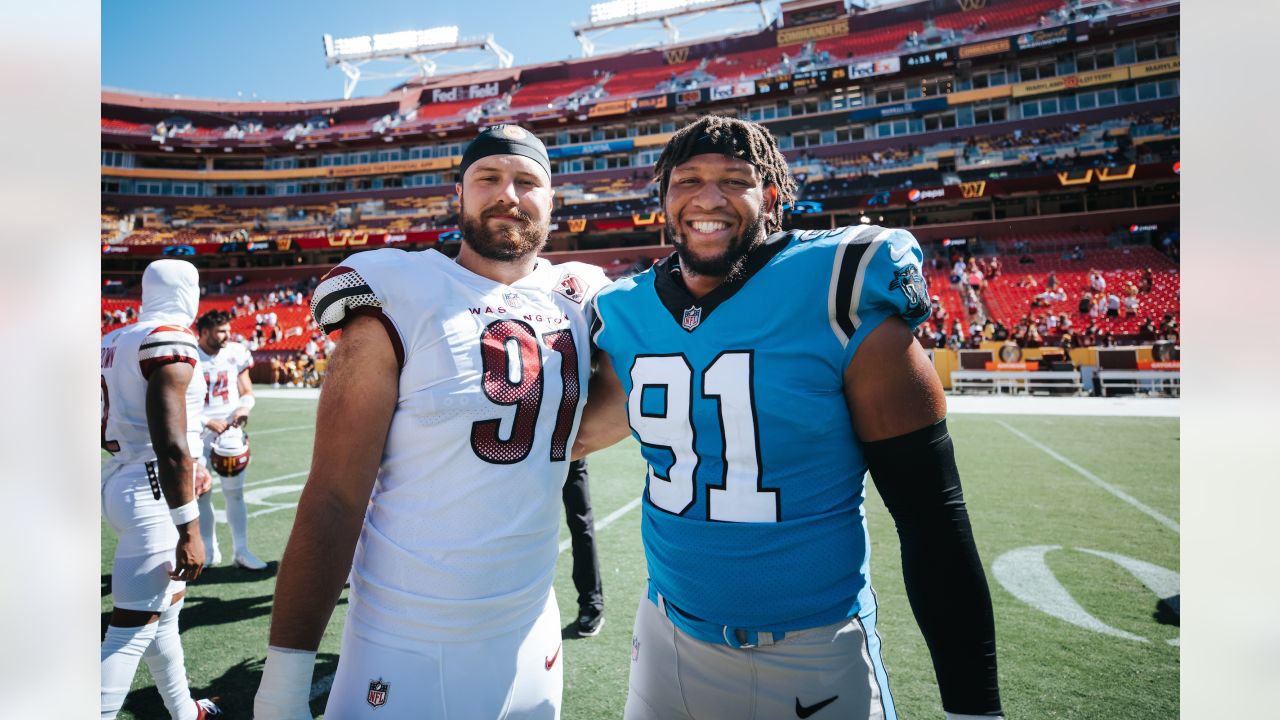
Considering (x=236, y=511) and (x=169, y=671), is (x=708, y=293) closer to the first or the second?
(x=169, y=671)

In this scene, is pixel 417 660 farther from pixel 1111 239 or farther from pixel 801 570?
pixel 1111 239

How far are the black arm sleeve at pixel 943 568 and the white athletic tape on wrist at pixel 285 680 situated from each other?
4.53 feet

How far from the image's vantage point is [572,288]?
218 centimetres

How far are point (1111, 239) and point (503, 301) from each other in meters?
35.4

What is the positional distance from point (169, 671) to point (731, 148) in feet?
11.1

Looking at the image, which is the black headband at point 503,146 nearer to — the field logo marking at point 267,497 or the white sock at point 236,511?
the white sock at point 236,511

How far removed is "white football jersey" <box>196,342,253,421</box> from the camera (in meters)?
5.72

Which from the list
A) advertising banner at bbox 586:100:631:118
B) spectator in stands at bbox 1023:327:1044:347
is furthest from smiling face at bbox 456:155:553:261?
advertising banner at bbox 586:100:631:118

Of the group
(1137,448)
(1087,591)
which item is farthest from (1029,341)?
(1087,591)

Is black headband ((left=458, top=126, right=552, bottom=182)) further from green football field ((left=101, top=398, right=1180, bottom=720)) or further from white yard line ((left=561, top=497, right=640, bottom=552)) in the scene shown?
white yard line ((left=561, top=497, right=640, bottom=552))

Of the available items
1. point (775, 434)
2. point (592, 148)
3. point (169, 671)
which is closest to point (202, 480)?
point (169, 671)

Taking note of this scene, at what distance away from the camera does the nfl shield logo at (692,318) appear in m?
1.81

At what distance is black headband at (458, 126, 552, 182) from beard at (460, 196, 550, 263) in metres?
0.17
